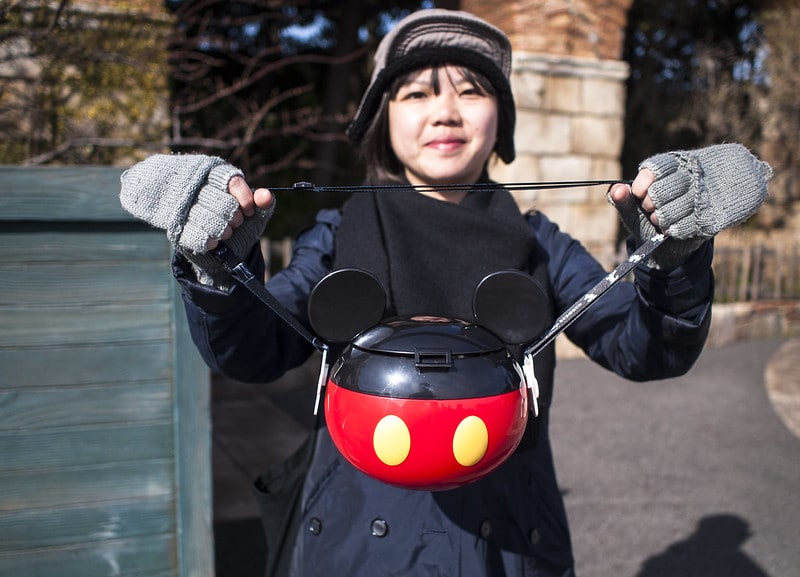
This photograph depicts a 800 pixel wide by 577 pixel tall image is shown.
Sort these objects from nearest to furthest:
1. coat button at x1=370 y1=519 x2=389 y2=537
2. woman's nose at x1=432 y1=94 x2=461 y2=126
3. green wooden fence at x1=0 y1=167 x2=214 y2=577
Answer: coat button at x1=370 y1=519 x2=389 y2=537, woman's nose at x1=432 y1=94 x2=461 y2=126, green wooden fence at x1=0 y1=167 x2=214 y2=577

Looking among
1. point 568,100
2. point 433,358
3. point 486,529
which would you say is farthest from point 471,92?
point 568,100

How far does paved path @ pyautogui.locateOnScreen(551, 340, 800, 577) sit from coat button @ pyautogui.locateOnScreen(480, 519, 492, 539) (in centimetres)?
201

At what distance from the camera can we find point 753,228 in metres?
10.6

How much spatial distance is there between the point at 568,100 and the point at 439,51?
5.48 metres

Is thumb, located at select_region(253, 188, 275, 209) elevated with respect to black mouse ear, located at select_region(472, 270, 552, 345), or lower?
elevated

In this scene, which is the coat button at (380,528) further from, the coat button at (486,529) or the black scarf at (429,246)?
the black scarf at (429,246)

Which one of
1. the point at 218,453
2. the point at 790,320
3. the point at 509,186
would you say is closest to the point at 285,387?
the point at 218,453

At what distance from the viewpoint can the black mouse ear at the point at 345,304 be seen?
1176mm

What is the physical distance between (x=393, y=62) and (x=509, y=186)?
587 mm

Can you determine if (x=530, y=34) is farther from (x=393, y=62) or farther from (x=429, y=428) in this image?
(x=429, y=428)

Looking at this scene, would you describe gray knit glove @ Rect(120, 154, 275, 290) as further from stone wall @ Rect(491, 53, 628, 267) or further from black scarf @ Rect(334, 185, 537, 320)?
stone wall @ Rect(491, 53, 628, 267)

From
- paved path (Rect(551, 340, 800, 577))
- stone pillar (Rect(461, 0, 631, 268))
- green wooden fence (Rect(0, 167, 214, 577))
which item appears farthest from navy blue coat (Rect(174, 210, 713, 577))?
stone pillar (Rect(461, 0, 631, 268))

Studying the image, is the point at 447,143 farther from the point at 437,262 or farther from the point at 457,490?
the point at 457,490

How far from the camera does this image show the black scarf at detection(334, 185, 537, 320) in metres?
1.50
